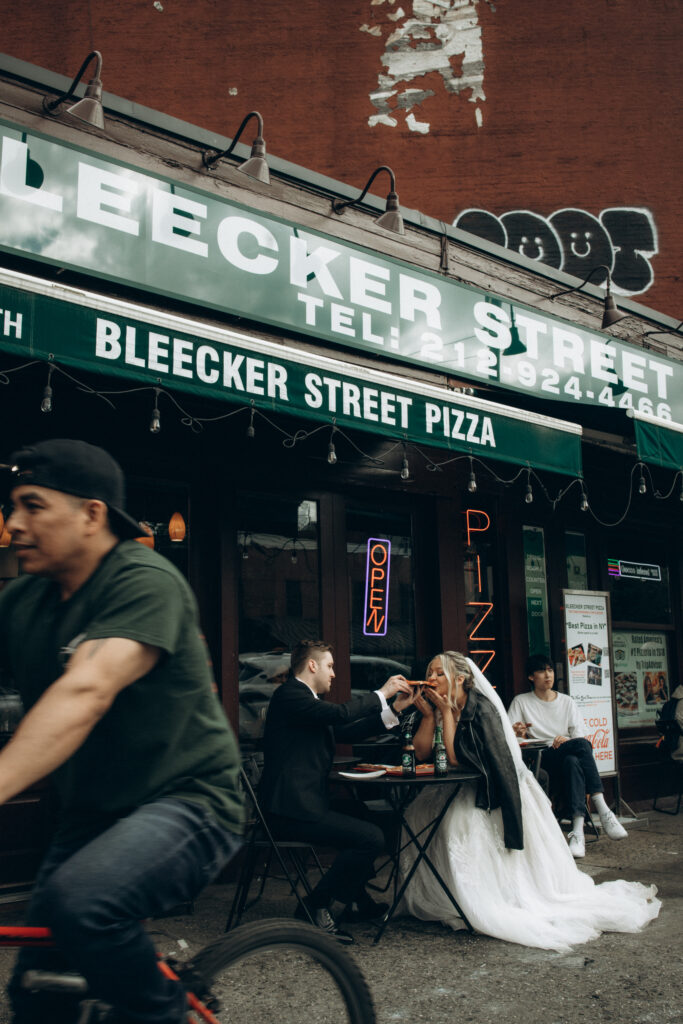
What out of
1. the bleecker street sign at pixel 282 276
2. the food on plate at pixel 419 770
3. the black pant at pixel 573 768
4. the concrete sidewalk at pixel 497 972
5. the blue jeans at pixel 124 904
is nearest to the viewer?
the blue jeans at pixel 124 904

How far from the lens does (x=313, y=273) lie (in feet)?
21.9

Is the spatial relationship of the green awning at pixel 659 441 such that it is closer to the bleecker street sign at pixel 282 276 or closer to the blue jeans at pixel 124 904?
the bleecker street sign at pixel 282 276

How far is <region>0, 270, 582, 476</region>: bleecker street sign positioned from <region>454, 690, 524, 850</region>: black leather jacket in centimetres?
192

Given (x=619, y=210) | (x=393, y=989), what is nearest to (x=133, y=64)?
(x=619, y=210)

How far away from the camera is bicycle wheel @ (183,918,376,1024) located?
2.14 metres

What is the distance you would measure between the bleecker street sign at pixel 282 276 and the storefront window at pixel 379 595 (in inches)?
54.2

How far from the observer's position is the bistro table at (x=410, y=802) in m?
4.76

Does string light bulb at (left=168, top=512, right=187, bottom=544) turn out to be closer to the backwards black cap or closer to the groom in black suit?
the groom in black suit

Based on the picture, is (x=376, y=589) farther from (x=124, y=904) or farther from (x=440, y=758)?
(x=124, y=904)

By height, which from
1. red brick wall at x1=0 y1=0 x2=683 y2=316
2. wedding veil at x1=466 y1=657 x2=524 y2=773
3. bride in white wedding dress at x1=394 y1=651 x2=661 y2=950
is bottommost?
bride in white wedding dress at x1=394 y1=651 x2=661 y2=950

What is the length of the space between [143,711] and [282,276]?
16.3ft

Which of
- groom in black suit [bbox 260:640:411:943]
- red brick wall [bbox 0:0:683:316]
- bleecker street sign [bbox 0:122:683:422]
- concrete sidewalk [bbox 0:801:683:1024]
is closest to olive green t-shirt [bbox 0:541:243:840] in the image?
concrete sidewalk [bbox 0:801:683:1024]

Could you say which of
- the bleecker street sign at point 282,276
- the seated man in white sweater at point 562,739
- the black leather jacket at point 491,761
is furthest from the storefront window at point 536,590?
the black leather jacket at point 491,761

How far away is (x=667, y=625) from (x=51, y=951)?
29.2ft
